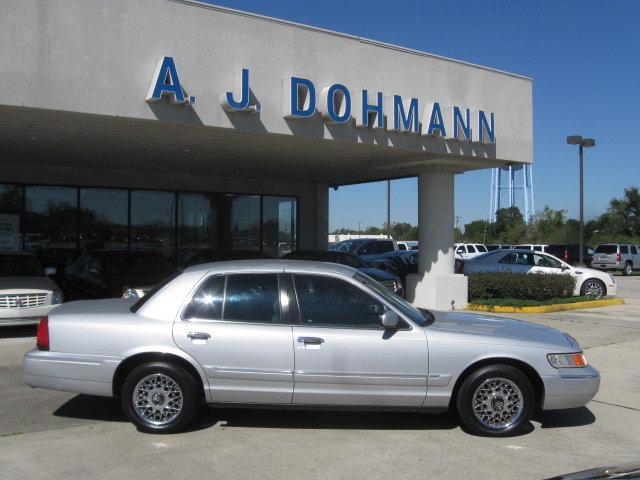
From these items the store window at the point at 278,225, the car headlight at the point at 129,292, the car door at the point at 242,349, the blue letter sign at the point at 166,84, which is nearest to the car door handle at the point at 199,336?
the car door at the point at 242,349

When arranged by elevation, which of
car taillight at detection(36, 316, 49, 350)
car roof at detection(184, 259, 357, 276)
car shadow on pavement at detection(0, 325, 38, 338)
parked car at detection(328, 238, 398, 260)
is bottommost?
car shadow on pavement at detection(0, 325, 38, 338)

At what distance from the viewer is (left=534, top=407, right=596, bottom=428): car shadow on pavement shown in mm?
6328

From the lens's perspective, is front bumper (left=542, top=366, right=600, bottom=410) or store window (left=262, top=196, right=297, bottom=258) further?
store window (left=262, top=196, right=297, bottom=258)

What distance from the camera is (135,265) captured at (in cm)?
1260

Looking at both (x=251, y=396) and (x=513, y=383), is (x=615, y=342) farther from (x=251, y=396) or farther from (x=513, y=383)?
(x=251, y=396)

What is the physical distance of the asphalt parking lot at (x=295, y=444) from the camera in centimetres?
504

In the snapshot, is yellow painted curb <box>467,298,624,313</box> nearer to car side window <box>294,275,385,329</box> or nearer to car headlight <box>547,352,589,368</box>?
car headlight <box>547,352,589,368</box>

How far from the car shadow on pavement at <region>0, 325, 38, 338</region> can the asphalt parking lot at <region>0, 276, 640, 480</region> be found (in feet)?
13.8

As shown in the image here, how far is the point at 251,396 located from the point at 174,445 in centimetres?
76

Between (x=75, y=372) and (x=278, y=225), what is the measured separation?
616 inches

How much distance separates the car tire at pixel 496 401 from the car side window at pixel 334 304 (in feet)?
3.29

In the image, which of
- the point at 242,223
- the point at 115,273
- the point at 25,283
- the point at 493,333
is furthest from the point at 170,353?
the point at 242,223

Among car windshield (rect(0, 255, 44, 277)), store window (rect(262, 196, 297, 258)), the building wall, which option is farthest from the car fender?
store window (rect(262, 196, 297, 258))

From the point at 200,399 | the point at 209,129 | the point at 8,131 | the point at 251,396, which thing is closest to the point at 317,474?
the point at 251,396
